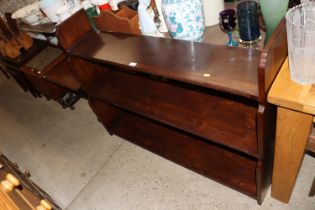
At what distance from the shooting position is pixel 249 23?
92 cm

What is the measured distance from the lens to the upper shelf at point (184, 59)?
820mm

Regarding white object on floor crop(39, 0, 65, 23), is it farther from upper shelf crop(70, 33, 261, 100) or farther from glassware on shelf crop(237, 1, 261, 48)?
glassware on shelf crop(237, 1, 261, 48)

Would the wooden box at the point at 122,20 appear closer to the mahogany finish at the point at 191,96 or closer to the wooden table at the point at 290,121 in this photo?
the mahogany finish at the point at 191,96

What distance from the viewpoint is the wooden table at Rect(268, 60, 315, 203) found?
2.47ft

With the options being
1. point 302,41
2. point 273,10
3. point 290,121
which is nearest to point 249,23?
point 273,10

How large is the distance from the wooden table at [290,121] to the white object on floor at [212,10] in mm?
412

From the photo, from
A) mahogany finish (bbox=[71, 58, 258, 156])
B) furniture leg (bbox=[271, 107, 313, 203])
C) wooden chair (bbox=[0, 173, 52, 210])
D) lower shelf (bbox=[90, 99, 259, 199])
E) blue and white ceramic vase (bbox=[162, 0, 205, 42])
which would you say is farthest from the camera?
lower shelf (bbox=[90, 99, 259, 199])


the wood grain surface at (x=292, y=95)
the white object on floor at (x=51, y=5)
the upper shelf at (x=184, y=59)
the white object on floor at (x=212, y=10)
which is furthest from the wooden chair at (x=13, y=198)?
the white object on floor at (x=51, y=5)

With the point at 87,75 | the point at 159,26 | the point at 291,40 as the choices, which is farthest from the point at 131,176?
the point at 291,40

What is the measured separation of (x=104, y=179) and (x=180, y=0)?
4.03ft

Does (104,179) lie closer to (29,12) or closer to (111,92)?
(111,92)

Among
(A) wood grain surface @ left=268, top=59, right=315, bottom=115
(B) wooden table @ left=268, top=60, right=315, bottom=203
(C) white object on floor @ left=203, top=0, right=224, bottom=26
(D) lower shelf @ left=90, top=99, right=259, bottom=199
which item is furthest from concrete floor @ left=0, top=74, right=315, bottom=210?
(C) white object on floor @ left=203, top=0, right=224, bottom=26

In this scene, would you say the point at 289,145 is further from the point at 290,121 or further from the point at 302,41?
the point at 302,41

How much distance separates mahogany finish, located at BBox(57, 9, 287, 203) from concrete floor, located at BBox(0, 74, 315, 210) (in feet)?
0.38
